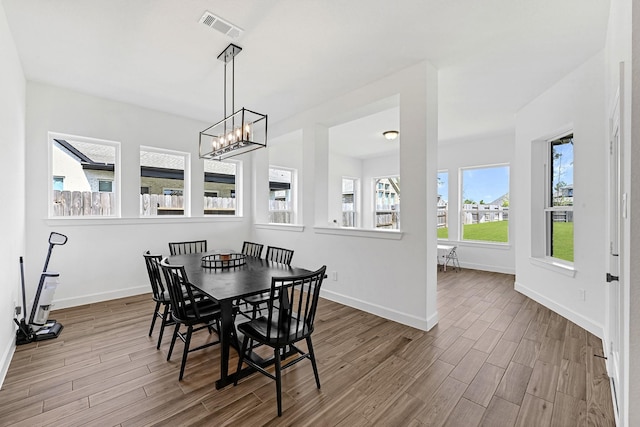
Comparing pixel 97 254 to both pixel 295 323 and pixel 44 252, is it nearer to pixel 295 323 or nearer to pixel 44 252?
pixel 44 252

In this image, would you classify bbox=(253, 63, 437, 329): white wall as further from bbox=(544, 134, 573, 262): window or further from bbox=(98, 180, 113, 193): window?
bbox=(98, 180, 113, 193): window

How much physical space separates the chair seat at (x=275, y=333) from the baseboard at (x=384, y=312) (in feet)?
5.29

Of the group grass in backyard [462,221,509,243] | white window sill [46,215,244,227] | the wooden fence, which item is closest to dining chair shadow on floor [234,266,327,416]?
white window sill [46,215,244,227]

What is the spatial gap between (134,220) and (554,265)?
6.04 meters

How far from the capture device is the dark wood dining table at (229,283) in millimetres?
2100

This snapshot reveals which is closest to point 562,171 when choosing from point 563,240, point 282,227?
point 563,240

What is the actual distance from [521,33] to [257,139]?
448cm

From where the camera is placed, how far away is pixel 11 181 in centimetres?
271

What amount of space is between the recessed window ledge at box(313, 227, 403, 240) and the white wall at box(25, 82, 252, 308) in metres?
2.44

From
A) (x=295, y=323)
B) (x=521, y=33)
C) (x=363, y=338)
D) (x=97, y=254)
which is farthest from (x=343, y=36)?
(x=97, y=254)

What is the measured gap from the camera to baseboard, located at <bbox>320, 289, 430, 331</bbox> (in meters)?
3.14

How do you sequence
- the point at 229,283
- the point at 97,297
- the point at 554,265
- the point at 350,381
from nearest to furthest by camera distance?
the point at 350,381, the point at 229,283, the point at 554,265, the point at 97,297

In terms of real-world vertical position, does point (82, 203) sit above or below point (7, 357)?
above

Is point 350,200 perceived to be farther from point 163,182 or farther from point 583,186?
point 583,186
